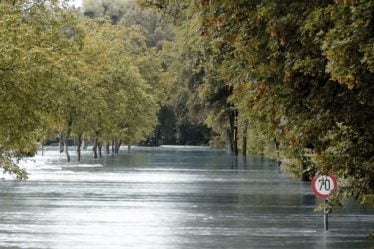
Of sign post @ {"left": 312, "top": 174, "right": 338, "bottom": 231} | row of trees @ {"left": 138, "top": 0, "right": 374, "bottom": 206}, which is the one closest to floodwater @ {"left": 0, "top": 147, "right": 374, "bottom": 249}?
sign post @ {"left": 312, "top": 174, "right": 338, "bottom": 231}

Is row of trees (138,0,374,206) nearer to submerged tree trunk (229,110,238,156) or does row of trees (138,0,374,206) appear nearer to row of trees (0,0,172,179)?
row of trees (0,0,172,179)

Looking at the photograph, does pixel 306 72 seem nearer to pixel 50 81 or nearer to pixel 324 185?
pixel 324 185

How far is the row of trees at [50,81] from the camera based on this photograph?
661 inches

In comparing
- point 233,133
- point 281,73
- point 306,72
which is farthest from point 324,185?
point 233,133

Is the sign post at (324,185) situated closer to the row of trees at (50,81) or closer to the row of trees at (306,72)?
the row of trees at (306,72)

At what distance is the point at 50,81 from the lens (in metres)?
19.2

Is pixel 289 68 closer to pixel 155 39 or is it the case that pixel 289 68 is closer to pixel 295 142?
pixel 295 142

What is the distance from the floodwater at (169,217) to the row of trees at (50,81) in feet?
6.03

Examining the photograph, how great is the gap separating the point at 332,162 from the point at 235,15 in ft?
8.75

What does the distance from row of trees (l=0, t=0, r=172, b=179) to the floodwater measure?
184cm

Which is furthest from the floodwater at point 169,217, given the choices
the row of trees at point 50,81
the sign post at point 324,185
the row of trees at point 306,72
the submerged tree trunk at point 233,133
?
the submerged tree trunk at point 233,133

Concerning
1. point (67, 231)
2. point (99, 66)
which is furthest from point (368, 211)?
point (99, 66)

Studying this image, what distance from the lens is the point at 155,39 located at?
383 feet

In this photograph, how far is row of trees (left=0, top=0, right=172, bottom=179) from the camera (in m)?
16.8
